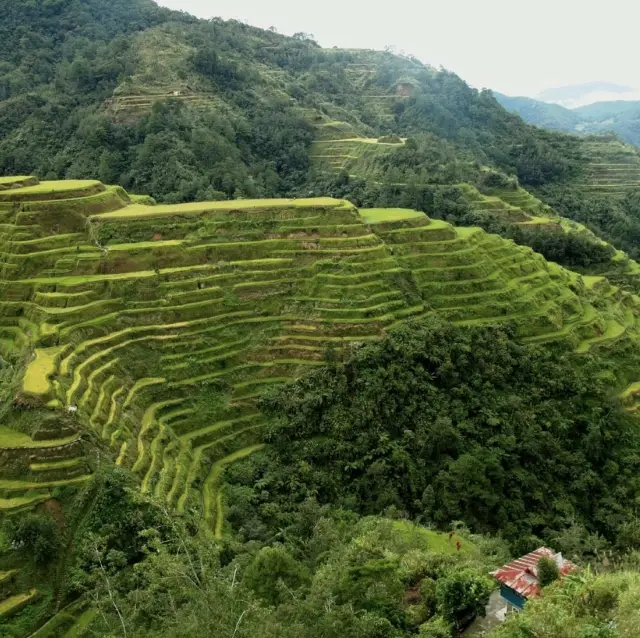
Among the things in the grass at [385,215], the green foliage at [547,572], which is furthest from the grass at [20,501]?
the grass at [385,215]

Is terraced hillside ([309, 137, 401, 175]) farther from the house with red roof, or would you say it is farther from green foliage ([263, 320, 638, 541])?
the house with red roof

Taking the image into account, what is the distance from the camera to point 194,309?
68.9 ft

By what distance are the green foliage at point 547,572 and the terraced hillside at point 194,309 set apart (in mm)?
→ 8099

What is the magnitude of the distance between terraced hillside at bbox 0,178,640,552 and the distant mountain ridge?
361ft

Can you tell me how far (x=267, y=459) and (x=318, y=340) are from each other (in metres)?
4.72

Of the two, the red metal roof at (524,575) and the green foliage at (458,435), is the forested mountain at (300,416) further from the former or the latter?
the red metal roof at (524,575)

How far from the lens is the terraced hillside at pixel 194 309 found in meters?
15.9

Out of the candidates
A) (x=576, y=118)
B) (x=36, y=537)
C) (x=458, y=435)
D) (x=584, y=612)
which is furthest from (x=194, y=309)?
(x=576, y=118)

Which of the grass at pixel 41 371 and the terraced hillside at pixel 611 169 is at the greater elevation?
the terraced hillside at pixel 611 169

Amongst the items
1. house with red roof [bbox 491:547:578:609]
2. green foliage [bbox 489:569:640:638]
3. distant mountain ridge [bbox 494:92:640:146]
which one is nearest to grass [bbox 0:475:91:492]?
house with red roof [bbox 491:547:578:609]

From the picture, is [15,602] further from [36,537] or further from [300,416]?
[300,416]

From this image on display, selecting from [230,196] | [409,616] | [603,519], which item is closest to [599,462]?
[603,519]

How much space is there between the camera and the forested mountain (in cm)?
1077

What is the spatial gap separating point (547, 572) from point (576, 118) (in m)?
160
